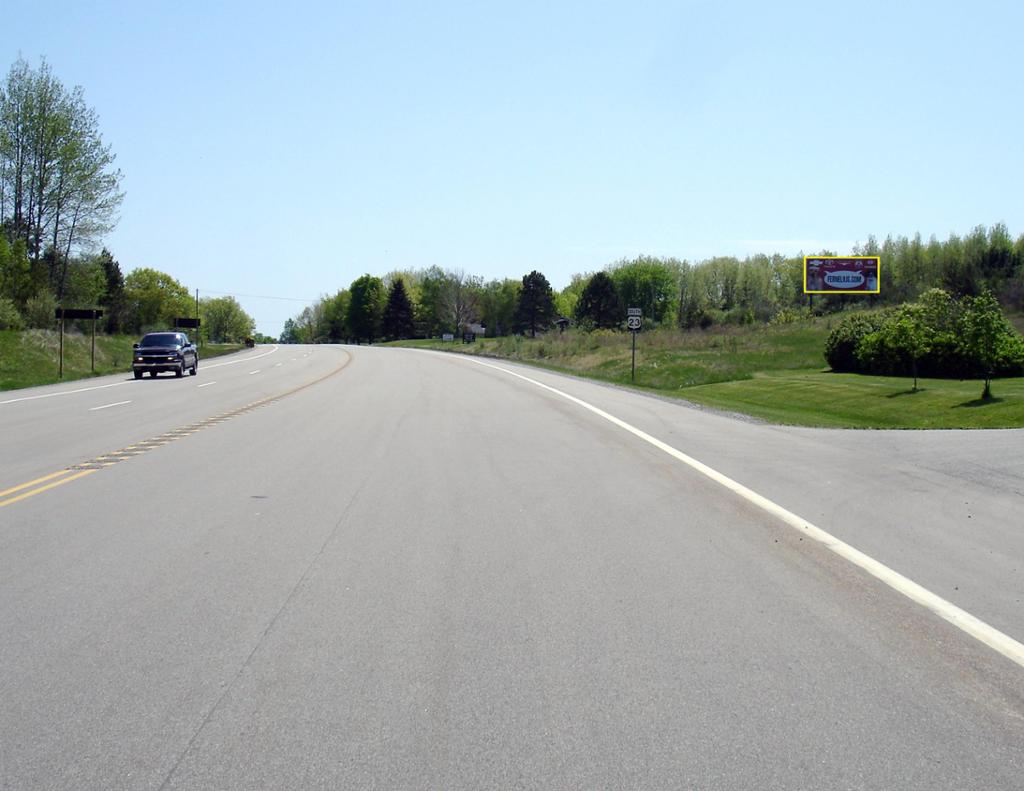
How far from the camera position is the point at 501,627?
19.4ft

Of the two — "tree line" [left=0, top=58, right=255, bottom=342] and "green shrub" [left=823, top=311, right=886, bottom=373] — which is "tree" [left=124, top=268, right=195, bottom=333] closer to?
"tree line" [left=0, top=58, right=255, bottom=342]

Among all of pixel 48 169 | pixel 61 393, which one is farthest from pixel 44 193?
pixel 61 393

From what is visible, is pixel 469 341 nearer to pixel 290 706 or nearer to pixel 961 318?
pixel 961 318

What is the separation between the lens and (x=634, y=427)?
19.5m

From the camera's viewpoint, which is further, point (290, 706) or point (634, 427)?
point (634, 427)

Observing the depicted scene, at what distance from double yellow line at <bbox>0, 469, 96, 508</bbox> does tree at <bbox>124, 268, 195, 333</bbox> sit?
11498 cm

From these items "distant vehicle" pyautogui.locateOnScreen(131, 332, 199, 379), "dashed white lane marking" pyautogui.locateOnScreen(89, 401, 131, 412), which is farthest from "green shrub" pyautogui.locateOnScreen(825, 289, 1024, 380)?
"distant vehicle" pyautogui.locateOnScreen(131, 332, 199, 379)

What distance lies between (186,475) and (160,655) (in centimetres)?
727

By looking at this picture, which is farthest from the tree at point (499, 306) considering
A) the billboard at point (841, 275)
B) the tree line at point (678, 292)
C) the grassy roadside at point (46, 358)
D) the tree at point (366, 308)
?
the grassy roadside at point (46, 358)

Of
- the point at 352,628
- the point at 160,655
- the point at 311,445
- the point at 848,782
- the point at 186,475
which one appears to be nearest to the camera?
the point at 848,782

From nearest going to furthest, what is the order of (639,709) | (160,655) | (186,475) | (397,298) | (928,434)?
(639,709), (160,655), (186,475), (928,434), (397,298)

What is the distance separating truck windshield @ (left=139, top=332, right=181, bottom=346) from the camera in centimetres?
4328

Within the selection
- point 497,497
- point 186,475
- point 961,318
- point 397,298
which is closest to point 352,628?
point 497,497

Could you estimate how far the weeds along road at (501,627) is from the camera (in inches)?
163
